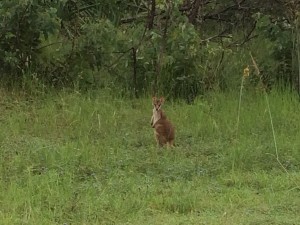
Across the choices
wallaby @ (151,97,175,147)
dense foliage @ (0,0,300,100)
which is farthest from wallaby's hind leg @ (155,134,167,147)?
dense foliage @ (0,0,300,100)

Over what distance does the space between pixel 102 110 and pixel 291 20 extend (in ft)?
8.56

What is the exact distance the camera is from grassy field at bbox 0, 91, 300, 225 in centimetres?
527

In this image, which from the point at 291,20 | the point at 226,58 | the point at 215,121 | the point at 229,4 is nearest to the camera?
the point at 215,121

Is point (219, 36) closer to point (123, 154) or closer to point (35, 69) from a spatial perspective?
point (35, 69)

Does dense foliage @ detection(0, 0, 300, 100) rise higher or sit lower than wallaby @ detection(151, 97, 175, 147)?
higher

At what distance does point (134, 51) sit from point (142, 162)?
275 centimetres

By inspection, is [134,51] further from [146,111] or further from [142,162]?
[142,162]

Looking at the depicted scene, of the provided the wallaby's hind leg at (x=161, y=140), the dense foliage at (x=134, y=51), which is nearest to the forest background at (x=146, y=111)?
the dense foliage at (x=134, y=51)

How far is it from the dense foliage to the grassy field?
1.24ft

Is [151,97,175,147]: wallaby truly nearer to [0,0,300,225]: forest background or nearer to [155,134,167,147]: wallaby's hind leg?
[155,134,167,147]: wallaby's hind leg

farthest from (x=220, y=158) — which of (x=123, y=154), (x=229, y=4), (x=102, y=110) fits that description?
(x=229, y=4)

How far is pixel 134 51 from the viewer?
8.95 meters

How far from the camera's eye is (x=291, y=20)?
28.8 ft

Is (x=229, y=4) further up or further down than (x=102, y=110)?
further up
